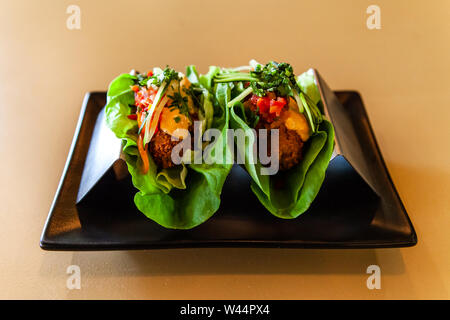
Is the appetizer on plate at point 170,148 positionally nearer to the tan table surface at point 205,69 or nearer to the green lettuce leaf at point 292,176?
the green lettuce leaf at point 292,176

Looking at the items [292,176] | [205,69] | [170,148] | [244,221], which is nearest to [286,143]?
[292,176]

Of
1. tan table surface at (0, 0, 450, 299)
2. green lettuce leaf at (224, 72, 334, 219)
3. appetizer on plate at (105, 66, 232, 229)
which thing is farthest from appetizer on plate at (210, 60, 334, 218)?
tan table surface at (0, 0, 450, 299)

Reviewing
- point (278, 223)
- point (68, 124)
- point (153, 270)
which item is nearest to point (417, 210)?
point (278, 223)

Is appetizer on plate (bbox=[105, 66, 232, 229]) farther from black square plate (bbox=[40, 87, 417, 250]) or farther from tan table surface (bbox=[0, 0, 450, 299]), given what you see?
tan table surface (bbox=[0, 0, 450, 299])

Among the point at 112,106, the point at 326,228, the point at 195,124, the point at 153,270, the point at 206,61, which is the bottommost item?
the point at 153,270

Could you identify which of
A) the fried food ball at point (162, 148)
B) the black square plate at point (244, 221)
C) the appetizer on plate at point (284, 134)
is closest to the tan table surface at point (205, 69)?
the black square plate at point (244, 221)

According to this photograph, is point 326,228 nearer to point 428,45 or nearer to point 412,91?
point 412,91

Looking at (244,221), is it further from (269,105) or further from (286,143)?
(269,105)
